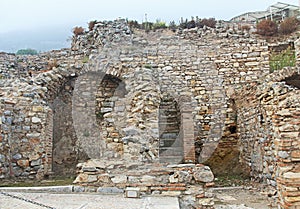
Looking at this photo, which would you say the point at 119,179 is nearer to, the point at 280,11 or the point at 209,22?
the point at 209,22

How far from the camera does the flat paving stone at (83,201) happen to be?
3.85m

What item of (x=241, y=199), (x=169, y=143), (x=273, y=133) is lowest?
(x=241, y=199)

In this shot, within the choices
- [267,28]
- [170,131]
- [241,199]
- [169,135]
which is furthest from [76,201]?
[267,28]

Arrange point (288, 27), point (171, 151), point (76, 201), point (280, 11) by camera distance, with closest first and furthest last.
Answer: point (76, 201) < point (171, 151) < point (288, 27) < point (280, 11)

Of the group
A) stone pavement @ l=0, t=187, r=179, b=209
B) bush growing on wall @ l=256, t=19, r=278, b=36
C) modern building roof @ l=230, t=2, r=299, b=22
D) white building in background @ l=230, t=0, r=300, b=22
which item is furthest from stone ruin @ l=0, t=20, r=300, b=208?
modern building roof @ l=230, t=2, r=299, b=22

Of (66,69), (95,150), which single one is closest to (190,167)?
(95,150)

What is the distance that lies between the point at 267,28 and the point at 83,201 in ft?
62.1

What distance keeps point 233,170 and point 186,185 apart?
5.91m

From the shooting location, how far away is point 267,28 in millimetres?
20266

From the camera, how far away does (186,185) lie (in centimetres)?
470

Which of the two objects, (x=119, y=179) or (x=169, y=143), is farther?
(x=169, y=143)

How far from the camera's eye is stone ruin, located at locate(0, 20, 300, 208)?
747 cm

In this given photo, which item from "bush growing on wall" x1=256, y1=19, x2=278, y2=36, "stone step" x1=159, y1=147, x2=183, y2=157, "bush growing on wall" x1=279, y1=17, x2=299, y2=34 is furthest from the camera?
"bush growing on wall" x1=256, y1=19, x2=278, y2=36

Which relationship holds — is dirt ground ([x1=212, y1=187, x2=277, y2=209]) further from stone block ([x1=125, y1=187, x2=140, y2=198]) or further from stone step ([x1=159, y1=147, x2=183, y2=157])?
stone block ([x1=125, y1=187, x2=140, y2=198])
